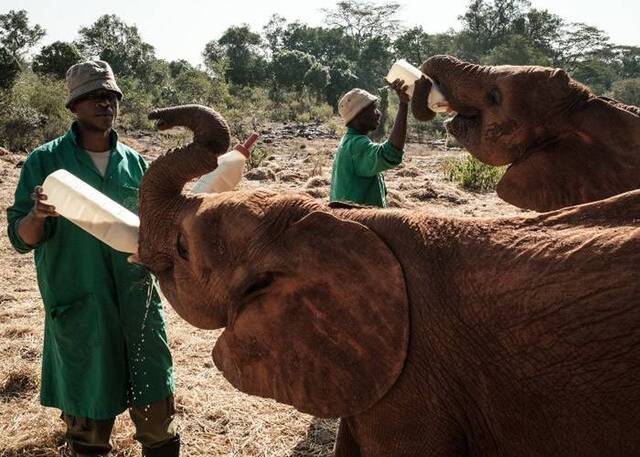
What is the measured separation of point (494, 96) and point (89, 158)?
2163mm

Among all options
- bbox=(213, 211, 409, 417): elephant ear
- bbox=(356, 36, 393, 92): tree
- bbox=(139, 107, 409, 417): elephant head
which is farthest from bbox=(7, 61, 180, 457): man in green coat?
bbox=(356, 36, 393, 92): tree

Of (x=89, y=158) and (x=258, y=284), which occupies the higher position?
(x=89, y=158)

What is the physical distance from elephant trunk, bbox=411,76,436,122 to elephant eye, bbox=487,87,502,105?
44cm

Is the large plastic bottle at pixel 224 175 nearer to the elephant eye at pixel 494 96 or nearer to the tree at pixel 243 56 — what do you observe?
the elephant eye at pixel 494 96

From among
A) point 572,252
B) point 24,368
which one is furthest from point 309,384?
point 24,368

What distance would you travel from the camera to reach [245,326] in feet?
6.42

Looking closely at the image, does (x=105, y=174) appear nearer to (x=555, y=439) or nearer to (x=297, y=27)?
(x=555, y=439)

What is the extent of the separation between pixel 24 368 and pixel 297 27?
6413 cm

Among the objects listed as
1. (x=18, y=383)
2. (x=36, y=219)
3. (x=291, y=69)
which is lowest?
(x=18, y=383)

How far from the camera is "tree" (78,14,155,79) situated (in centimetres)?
3844

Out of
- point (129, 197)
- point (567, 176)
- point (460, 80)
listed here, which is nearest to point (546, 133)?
point (567, 176)

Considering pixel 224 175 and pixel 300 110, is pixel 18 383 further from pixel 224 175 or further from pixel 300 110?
pixel 300 110

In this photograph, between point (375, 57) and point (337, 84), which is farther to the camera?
point (375, 57)

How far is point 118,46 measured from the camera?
131 ft
